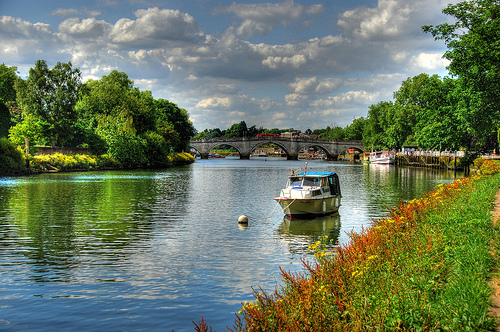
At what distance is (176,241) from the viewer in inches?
795

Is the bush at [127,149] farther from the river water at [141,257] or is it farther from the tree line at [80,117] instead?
the river water at [141,257]

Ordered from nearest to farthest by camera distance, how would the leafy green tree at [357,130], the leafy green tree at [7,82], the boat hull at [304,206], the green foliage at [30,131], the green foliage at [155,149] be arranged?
the boat hull at [304,206]
the green foliage at [30,131]
the green foliage at [155,149]
the leafy green tree at [7,82]
the leafy green tree at [357,130]

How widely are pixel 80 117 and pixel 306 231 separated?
248 feet

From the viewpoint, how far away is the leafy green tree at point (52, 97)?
7681 cm

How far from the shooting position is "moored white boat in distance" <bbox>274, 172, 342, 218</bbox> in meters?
26.6

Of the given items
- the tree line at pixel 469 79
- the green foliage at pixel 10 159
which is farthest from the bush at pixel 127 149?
the tree line at pixel 469 79

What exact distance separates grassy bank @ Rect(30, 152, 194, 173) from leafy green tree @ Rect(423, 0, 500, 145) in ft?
182

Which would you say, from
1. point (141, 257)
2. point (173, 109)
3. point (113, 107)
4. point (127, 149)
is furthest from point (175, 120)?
point (141, 257)

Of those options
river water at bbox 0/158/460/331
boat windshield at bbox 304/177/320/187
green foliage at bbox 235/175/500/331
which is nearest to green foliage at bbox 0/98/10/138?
river water at bbox 0/158/460/331

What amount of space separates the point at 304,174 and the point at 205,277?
53.0 feet

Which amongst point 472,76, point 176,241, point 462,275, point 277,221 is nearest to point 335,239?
point 277,221

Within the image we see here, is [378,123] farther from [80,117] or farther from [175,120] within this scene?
[80,117]

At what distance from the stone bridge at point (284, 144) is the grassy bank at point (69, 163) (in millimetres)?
79530

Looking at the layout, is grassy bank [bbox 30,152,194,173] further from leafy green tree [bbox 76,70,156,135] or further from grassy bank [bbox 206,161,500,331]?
grassy bank [bbox 206,161,500,331]
